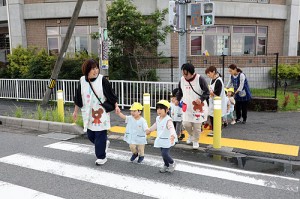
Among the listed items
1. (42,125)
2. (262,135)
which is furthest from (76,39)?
(262,135)

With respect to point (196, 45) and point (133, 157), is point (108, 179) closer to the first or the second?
point (133, 157)

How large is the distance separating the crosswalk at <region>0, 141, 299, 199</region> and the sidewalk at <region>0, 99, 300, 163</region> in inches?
44.5

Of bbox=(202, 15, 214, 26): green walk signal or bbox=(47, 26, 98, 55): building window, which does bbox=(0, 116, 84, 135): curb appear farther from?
bbox=(47, 26, 98, 55): building window

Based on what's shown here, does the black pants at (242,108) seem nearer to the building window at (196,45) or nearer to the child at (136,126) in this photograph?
the child at (136,126)

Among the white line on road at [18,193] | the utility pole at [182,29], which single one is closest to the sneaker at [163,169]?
the white line on road at [18,193]

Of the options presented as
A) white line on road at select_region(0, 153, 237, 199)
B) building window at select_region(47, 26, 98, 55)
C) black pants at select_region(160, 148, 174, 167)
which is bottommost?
white line on road at select_region(0, 153, 237, 199)

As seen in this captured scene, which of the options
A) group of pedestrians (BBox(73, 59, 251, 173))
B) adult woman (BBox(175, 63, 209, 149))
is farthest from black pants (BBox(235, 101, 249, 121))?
adult woman (BBox(175, 63, 209, 149))

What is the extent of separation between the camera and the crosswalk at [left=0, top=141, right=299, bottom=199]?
424cm

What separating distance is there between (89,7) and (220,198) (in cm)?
1487

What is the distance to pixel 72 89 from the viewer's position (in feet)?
40.5

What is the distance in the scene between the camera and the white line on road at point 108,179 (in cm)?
420

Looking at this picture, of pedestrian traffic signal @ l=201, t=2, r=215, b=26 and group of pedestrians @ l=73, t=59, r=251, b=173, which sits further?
pedestrian traffic signal @ l=201, t=2, r=215, b=26

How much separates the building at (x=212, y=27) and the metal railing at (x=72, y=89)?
4.83 metres

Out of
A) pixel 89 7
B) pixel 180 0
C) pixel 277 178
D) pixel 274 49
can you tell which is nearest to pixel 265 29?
pixel 274 49
